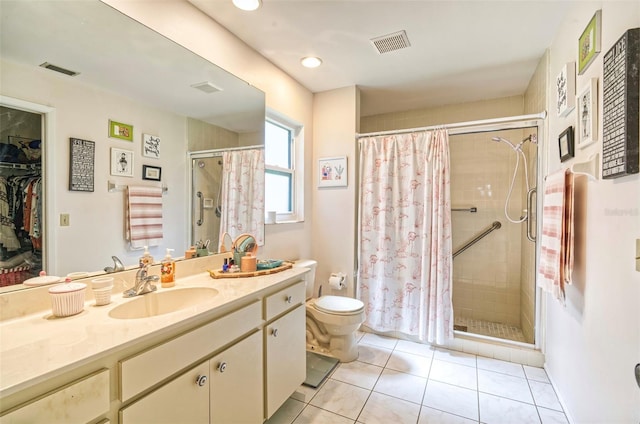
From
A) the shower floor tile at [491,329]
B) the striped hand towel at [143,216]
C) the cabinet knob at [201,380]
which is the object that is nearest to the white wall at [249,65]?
the striped hand towel at [143,216]

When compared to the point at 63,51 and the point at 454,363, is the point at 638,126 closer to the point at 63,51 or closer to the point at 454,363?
the point at 454,363

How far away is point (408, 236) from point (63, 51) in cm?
248

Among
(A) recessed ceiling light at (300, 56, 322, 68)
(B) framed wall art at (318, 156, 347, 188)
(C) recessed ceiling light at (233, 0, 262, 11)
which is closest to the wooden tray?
(B) framed wall art at (318, 156, 347, 188)

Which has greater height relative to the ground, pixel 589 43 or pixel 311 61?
pixel 311 61

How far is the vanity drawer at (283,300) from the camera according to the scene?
4.97ft

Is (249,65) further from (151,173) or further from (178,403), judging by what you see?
(178,403)

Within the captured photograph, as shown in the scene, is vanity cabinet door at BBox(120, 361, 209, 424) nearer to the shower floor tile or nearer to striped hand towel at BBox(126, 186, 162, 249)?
striped hand towel at BBox(126, 186, 162, 249)

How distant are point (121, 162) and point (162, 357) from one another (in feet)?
3.02

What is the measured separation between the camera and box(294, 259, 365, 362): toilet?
222 cm

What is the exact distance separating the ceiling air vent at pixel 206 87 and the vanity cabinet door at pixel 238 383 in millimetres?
Result: 1480

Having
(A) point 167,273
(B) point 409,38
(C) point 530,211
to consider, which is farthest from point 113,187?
(C) point 530,211

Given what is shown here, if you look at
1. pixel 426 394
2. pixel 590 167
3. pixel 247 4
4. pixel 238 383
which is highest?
pixel 247 4

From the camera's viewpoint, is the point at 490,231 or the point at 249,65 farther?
the point at 490,231

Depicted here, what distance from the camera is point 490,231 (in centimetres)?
305
